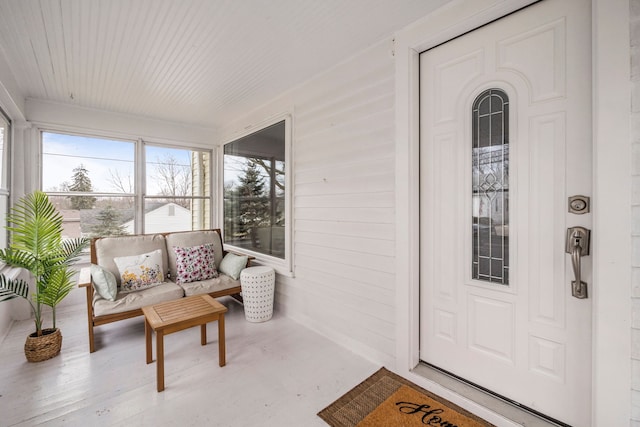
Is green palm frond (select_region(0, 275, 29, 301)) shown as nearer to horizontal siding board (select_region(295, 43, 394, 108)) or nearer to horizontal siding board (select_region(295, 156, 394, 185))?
horizontal siding board (select_region(295, 156, 394, 185))

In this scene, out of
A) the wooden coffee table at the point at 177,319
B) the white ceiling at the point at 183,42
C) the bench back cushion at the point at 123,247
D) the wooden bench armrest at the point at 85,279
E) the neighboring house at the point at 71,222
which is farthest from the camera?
the neighboring house at the point at 71,222

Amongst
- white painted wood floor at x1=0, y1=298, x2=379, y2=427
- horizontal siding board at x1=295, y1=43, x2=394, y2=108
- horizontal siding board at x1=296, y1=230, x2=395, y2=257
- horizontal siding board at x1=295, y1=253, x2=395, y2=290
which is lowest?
white painted wood floor at x1=0, y1=298, x2=379, y2=427

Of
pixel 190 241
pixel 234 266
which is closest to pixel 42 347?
pixel 190 241

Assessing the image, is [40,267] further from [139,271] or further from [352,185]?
[352,185]

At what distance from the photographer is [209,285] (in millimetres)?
3172

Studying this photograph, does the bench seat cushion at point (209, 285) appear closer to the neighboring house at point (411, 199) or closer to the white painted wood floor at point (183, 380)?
the white painted wood floor at point (183, 380)

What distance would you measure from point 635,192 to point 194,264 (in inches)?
142

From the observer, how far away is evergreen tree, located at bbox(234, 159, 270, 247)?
12.1 ft

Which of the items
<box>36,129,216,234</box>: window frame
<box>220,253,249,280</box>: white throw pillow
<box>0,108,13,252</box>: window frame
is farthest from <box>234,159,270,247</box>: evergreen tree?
<box>0,108,13,252</box>: window frame

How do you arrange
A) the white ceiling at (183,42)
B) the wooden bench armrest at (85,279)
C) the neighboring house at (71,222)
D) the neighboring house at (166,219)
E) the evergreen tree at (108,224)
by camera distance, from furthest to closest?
the neighboring house at (166,219), the evergreen tree at (108,224), the neighboring house at (71,222), the wooden bench armrest at (85,279), the white ceiling at (183,42)

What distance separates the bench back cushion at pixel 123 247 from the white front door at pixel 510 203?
301cm

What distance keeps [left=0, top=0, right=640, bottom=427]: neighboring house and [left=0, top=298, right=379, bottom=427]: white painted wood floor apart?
40 cm

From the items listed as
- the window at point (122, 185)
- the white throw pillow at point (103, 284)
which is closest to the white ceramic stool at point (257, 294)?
Answer: the white throw pillow at point (103, 284)

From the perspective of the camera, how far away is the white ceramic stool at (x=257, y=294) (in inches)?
122
